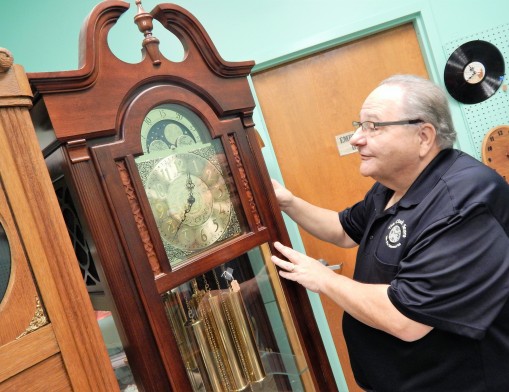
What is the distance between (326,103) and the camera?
76.6 inches

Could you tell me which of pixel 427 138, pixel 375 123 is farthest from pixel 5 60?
pixel 427 138

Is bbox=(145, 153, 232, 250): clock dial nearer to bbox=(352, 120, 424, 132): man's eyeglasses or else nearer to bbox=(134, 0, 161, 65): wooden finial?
bbox=(134, 0, 161, 65): wooden finial

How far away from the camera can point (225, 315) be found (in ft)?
3.18

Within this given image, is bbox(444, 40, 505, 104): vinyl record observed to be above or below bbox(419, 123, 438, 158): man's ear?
above

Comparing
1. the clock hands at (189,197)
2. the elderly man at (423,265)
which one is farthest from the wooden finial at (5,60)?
the elderly man at (423,265)

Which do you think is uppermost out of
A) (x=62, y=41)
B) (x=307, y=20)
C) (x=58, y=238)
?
(x=62, y=41)

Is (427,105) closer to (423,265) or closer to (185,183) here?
(423,265)

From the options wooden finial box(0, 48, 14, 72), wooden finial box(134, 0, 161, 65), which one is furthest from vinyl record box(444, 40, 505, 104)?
wooden finial box(0, 48, 14, 72)

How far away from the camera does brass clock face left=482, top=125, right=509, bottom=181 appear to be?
1849mm

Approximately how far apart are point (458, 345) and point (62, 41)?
1.89 metres

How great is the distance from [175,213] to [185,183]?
0.08 meters

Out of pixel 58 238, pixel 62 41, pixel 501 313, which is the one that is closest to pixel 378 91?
pixel 501 313

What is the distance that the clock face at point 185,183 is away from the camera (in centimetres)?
84

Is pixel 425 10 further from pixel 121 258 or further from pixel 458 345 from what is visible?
pixel 121 258
